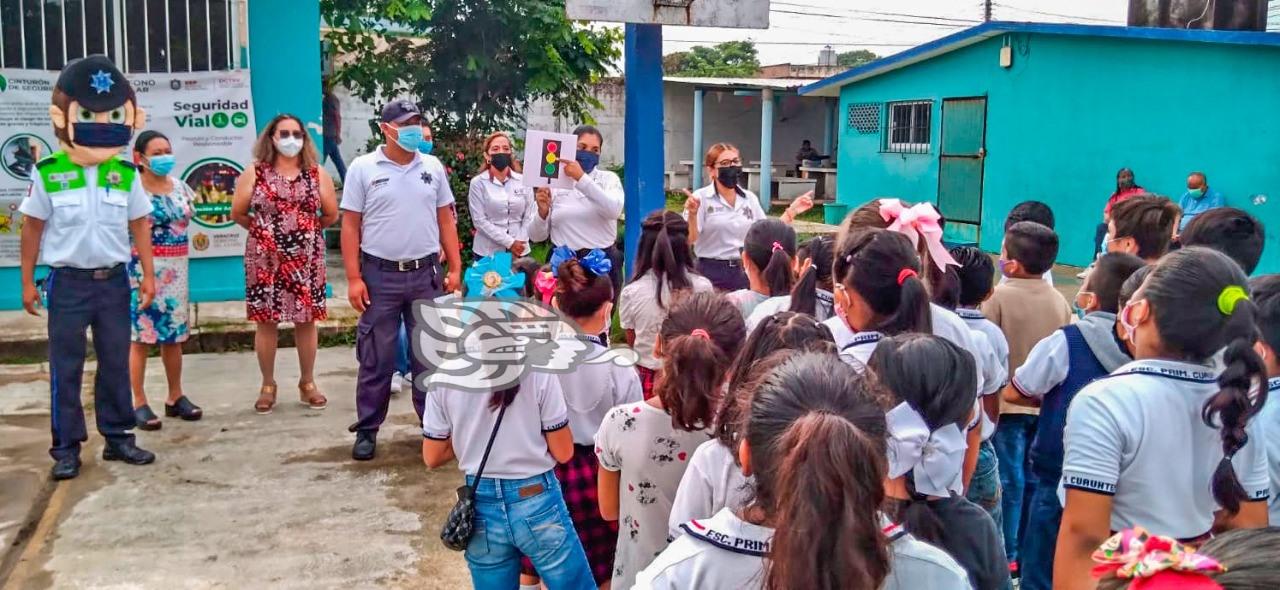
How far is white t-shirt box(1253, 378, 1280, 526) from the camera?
7.76 ft

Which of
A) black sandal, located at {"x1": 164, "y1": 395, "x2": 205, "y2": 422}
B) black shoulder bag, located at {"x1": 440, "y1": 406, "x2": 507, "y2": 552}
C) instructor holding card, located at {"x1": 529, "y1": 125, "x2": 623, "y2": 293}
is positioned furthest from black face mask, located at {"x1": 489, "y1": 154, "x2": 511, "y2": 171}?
black shoulder bag, located at {"x1": 440, "y1": 406, "x2": 507, "y2": 552}

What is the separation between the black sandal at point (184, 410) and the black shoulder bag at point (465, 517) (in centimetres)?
335

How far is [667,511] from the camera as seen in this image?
8.49 feet

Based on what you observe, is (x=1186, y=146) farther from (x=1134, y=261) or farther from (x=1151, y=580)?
(x=1151, y=580)

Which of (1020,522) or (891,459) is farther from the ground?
(891,459)

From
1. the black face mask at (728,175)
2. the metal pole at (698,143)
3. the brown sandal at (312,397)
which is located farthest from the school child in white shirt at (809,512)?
the metal pole at (698,143)

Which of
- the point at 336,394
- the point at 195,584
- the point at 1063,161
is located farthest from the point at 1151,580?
the point at 1063,161

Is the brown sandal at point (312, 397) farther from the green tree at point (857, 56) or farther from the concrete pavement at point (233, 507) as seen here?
the green tree at point (857, 56)

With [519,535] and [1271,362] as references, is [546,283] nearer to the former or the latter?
[519,535]

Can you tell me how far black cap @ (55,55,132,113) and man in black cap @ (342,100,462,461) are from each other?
1.07 meters

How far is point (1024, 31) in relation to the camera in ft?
44.3

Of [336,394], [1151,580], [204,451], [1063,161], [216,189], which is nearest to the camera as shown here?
[1151,580]

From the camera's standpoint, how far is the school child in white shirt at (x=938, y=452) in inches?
84.1

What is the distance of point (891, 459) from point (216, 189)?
21.5 ft
